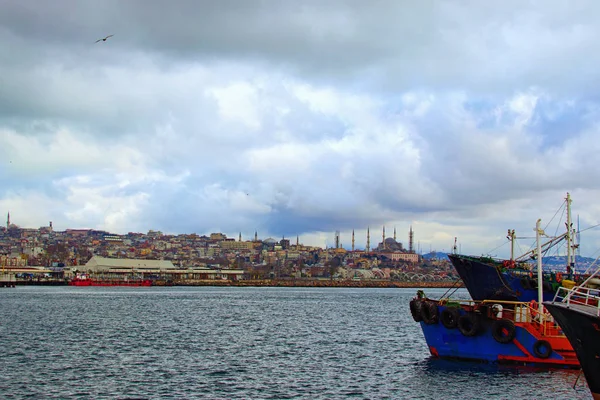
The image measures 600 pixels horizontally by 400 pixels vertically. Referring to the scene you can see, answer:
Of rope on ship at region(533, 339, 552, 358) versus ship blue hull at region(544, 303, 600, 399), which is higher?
ship blue hull at region(544, 303, 600, 399)

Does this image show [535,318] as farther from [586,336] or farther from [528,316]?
[586,336]

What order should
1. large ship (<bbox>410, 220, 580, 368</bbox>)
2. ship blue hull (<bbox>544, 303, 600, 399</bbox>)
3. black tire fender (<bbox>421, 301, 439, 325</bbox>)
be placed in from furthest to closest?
1. black tire fender (<bbox>421, 301, 439, 325</bbox>)
2. large ship (<bbox>410, 220, 580, 368</bbox>)
3. ship blue hull (<bbox>544, 303, 600, 399</bbox>)

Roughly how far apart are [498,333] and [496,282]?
771 inches

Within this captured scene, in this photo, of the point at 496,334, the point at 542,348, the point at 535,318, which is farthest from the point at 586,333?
the point at 535,318

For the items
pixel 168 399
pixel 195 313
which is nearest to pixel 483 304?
pixel 168 399

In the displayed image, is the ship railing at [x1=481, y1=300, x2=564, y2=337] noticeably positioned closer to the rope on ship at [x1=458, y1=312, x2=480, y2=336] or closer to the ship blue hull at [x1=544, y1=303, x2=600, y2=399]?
the rope on ship at [x1=458, y1=312, x2=480, y2=336]

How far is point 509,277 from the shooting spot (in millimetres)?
54406

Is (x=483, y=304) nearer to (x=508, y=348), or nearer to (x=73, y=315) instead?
(x=508, y=348)

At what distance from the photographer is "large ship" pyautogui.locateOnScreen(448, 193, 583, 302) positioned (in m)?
51.8

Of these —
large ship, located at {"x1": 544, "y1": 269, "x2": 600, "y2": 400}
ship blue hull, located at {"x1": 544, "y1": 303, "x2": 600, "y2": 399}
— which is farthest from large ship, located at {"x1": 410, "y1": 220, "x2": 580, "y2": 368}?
ship blue hull, located at {"x1": 544, "y1": 303, "x2": 600, "y2": 399}

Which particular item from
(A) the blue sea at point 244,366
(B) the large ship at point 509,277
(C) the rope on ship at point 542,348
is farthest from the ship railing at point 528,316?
(B) the large ship at point 509,277

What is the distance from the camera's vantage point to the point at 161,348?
47188 mm

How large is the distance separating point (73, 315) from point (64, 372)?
144 feet

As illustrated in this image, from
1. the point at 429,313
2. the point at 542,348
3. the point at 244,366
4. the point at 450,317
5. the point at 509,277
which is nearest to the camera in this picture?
the point at 542,348
